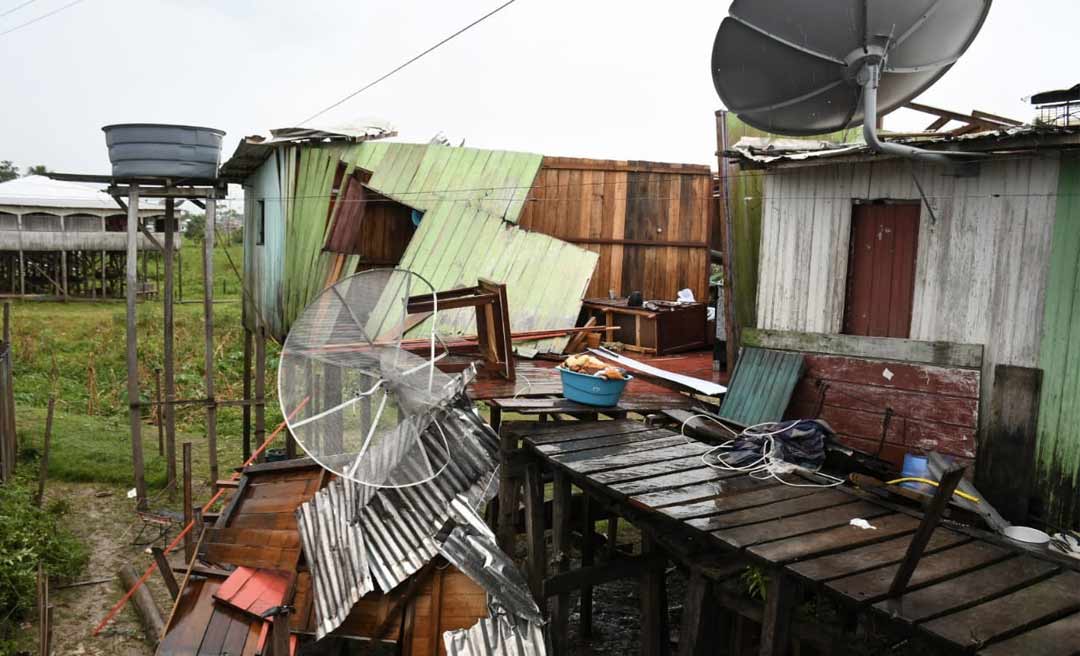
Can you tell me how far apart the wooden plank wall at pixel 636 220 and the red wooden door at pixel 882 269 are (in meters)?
7.22

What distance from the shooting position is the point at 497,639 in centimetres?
827

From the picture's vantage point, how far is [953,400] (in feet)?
26.0

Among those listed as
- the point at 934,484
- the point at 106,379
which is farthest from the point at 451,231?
the point at 106,379

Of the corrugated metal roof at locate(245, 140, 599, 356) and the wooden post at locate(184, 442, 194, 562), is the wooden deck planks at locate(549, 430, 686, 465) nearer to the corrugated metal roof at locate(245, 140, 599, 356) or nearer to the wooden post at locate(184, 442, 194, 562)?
the corrugated metal roof at locate(245, 140, 599, 356)

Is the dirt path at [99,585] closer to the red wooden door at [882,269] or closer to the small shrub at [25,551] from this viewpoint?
the small shrub at [25,551]

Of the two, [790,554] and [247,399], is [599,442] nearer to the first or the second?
[790,554]

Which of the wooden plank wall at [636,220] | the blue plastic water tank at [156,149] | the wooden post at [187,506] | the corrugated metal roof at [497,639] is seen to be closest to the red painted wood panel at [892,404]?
the corrugated metal roof at [497,639]

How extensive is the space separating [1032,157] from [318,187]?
10.9 m

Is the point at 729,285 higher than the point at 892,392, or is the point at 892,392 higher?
the point at 729,285

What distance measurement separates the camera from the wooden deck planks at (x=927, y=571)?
506cm

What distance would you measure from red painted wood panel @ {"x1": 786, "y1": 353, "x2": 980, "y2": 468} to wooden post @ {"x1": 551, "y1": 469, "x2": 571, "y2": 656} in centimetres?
287

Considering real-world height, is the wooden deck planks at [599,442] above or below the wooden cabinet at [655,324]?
below

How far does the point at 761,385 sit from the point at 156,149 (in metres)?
Answer: 10.6

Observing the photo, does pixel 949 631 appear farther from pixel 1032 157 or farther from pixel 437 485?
pixel 437 485
